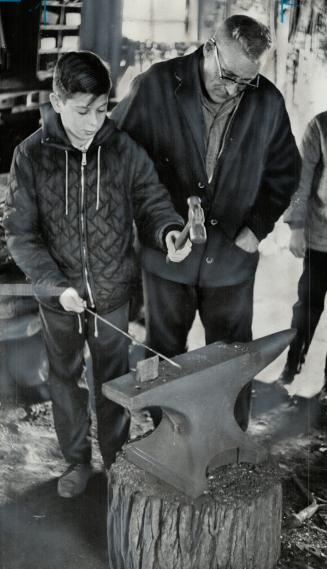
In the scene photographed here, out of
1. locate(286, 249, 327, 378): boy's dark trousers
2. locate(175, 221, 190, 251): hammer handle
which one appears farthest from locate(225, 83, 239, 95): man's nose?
locate(286, 249, 327, 378): boy's dark trousers

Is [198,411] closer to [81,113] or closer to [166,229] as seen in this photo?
[166,229]

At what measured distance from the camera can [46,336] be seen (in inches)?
141

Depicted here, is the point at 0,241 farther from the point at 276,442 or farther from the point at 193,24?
the point at 276,442

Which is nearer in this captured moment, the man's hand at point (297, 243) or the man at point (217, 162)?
the man at point (217, 162)

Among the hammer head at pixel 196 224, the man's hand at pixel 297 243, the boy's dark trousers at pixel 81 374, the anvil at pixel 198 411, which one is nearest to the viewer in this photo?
the hammer head at pixel 196 224

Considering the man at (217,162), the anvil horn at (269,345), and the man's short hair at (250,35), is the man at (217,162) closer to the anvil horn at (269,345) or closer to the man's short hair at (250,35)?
the man's short hair at (250,35)

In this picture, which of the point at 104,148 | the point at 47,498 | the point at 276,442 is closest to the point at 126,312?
the point at 104,148

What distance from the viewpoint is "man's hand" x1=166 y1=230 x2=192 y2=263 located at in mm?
3369

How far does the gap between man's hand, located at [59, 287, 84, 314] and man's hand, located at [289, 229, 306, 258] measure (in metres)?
1.42

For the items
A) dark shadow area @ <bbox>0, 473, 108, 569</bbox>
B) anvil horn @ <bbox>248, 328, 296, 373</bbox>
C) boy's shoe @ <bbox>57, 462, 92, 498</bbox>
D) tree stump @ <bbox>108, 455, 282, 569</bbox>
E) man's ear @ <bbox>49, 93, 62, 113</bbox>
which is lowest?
dark shadow area @ <bbox>0, 473, 108, 569</bbox>

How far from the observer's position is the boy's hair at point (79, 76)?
126 inches

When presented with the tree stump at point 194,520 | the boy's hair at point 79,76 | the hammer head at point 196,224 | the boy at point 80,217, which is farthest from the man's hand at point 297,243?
the boy's hair at point 79,76

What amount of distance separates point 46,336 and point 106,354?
32 centimetres

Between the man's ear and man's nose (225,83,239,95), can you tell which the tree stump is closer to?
the man's ear
